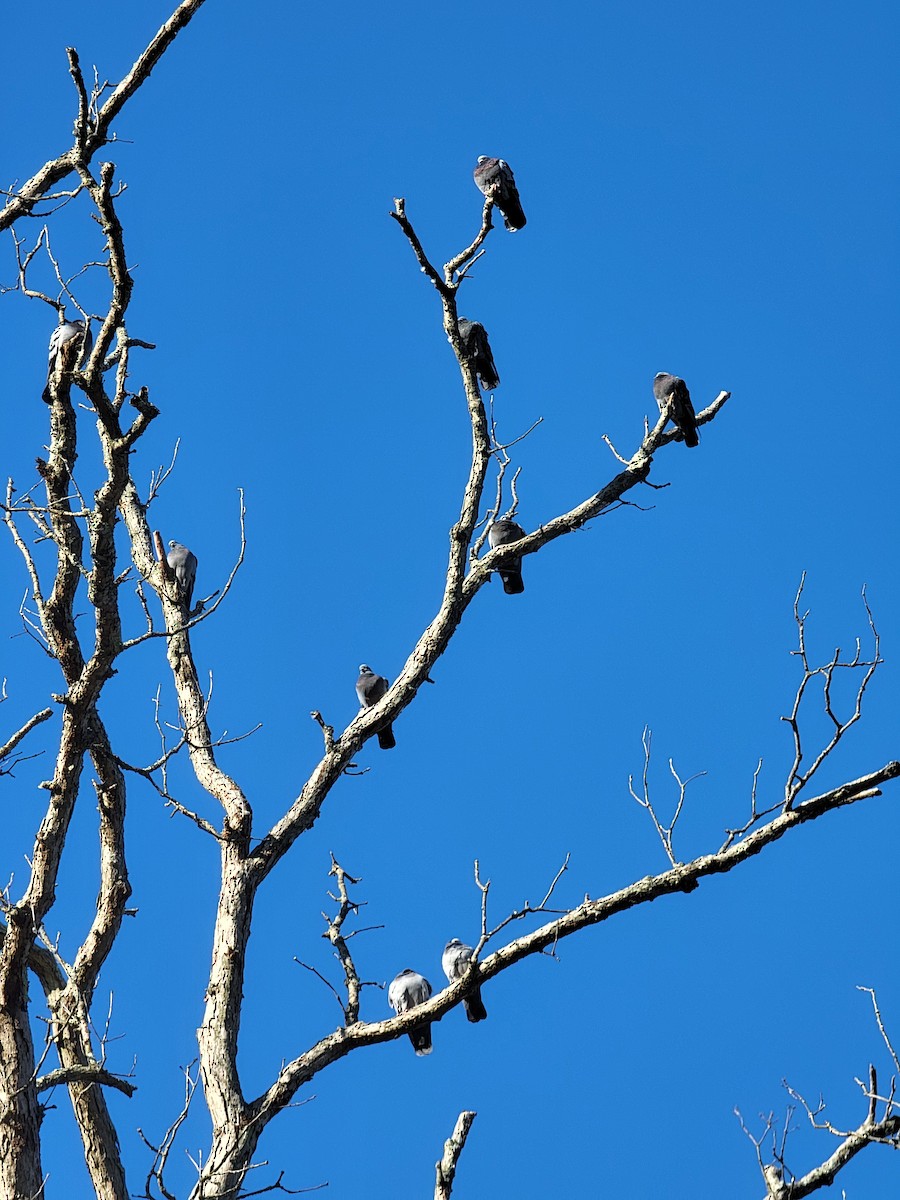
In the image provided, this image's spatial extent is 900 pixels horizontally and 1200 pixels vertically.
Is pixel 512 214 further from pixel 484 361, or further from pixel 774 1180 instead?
pixel 774 1180

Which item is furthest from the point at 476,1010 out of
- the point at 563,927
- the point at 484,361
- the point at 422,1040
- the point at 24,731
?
the point at 484,361

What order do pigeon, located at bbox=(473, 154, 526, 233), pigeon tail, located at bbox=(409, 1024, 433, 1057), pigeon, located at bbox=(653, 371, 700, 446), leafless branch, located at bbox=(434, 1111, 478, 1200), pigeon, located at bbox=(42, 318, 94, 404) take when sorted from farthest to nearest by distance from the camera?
pigeon, located at bbox=(473, 154, 526, 233) → pigeon, located at bbox=(653, 371, 700, 446) → pigeon tail, located at bbox=(409, 1024, 433, 1057) → pigeon, located at bbox=(42, 318, 94, 404) → leafless branch, located at bbox=(434, 1111, 478, 1200)

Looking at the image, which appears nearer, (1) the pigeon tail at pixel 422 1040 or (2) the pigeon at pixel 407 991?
(1) the pigeon tail at pixel 422 1040

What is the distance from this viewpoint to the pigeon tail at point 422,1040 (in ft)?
18.8

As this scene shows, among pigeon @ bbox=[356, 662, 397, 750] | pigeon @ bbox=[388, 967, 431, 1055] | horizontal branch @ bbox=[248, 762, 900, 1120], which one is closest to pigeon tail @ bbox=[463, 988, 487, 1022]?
horizontal branch @ bbox=[248, 762, 900, 1120]

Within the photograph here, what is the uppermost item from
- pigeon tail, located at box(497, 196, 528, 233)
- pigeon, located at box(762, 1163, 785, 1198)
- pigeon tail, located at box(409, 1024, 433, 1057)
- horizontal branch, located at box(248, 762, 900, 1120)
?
pigeon tail, located at box(497, 196, 528, 233)

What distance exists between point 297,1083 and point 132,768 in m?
1.38

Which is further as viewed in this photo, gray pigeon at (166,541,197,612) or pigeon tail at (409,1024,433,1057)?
gray pigeon at (166,541,197,612)

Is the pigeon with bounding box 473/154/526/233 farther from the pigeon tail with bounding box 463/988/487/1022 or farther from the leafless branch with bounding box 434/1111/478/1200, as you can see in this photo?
the leafless branch with bounding box 434/1111/478/1200

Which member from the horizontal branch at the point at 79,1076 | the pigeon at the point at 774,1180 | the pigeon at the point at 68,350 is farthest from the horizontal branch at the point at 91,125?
the pigeon at the point at 774,1180

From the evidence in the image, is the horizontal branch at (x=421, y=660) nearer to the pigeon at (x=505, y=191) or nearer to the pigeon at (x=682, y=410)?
the pigeon at (x=682, y=410)

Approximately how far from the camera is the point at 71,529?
5.82m

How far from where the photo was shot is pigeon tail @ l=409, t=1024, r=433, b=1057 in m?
5.74

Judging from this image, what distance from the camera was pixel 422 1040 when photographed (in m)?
6.33
